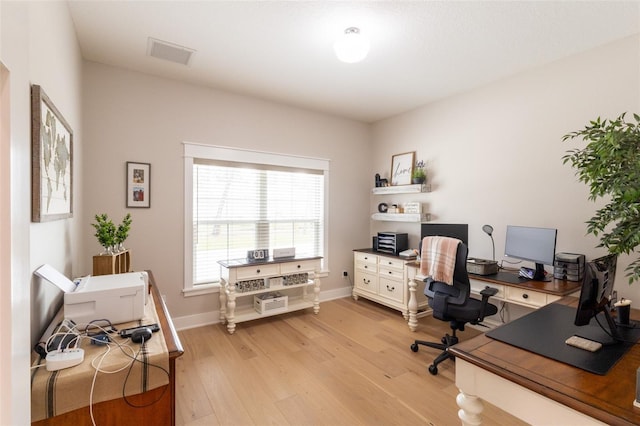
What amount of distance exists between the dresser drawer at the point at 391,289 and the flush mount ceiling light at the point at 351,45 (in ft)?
8.61

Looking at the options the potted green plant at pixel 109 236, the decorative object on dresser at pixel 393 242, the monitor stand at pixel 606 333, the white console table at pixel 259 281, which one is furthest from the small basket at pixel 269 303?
the monitor stand at pixel 606 333

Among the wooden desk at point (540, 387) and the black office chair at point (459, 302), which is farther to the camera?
the black office chair at point (459, 302)

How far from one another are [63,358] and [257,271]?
2279 mm

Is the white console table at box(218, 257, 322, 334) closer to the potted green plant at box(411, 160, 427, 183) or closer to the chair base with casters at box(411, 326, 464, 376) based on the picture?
the chair base with casters at box(411, 326, 464, 376)

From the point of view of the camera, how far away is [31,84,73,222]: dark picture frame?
132cm

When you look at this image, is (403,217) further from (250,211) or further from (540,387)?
(540,387)

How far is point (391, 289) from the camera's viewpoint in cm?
386

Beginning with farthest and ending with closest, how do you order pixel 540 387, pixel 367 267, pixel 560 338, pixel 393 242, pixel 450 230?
pixel 367 267, pixel 393 242, pixel 450 230, pixel 560 338, pixel 540 387

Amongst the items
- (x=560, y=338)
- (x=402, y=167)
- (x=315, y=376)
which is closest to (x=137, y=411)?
(x=315, y=376)

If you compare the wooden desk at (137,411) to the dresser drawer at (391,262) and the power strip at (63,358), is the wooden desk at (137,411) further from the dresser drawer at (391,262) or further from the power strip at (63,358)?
the dresser drawer at (391,262)

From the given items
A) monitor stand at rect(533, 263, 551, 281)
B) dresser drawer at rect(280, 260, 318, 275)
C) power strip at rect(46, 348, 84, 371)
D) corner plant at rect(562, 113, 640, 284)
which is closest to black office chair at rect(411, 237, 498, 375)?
monitor stand at rect(533, 263, 551, 281)

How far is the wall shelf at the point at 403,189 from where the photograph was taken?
3870mm

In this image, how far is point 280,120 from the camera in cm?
399

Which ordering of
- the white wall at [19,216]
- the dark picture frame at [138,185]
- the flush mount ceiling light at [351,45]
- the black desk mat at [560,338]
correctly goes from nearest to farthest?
1. the white wall at [19,216]
2. the black desk mat at [560,338]
3. the flush mount ceiling light at [351,45]
4. the dark picture frame at [138,185]
